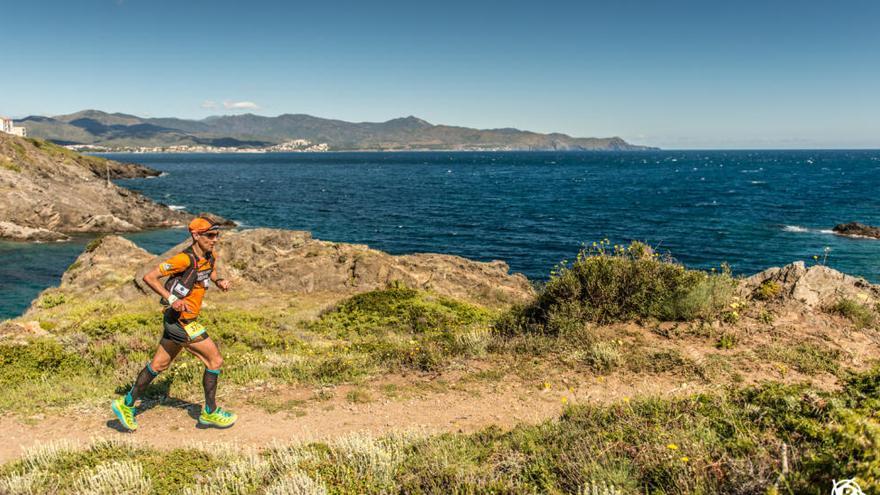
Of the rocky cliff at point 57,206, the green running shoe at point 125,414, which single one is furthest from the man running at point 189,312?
the rocky cliff at point 57,206

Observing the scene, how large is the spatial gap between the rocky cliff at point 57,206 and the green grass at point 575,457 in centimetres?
5275

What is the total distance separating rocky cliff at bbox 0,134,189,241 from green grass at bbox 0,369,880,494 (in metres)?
52.8

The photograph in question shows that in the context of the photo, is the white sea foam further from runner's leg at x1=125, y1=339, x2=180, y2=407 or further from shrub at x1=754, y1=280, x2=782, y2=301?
runner's leg at x1=125, y1=339, x2=180, y2=407

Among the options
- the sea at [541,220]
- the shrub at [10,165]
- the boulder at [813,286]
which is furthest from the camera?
the shrub at [10,165]

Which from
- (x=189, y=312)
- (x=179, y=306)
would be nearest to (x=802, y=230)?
(x=189, y=312)

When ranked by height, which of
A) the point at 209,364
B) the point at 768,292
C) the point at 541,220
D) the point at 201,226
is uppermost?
the point at 201,226

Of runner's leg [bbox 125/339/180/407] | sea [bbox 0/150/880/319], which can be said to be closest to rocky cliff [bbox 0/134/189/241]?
sea [bbox 0/150/880/319]

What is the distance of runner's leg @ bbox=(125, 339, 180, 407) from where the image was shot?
7.87 m

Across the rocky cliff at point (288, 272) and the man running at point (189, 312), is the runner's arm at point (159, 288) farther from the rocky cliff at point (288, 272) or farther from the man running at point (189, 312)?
the rocky cliff at point (288, 272)

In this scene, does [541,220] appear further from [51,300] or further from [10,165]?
[10,165]

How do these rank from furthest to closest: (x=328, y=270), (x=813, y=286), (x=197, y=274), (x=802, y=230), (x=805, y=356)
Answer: (x=802, y=230) → (x=328, y=270) → (x=813, y=286) → (x=805, y=356) → (x=197, y=274)

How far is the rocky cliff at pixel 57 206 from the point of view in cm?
4944

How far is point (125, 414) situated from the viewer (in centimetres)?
800

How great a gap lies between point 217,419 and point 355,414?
212 centimetres
